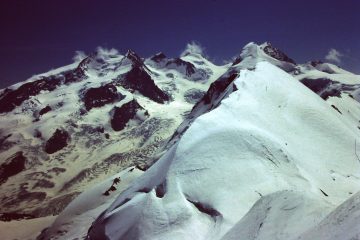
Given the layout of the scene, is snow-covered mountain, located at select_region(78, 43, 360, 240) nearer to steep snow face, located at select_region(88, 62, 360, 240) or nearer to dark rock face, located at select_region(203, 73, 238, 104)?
steep snow face, located at select_region(88, 62, 360, 240)

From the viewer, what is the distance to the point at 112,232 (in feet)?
118

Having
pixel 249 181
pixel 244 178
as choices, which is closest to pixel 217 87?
pixel 244 178

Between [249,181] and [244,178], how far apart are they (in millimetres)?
532

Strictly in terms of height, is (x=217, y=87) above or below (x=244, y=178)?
above

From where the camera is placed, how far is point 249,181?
1487 inches

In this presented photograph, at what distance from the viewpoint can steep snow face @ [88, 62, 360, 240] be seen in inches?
1006

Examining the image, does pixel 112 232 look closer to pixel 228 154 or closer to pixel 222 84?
pixel 228 154

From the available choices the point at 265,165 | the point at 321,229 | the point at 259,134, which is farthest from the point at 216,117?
the point at 321,229

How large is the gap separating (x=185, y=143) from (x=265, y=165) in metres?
8.24

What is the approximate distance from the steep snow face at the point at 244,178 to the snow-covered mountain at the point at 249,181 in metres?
0.08

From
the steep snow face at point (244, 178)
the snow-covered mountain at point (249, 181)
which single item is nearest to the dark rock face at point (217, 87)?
the snow-covered mountain at point (249, 181)

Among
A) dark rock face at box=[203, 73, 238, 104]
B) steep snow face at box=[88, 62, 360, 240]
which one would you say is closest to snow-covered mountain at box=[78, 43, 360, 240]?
steep snow face at box=[88, 62, 360, 240]

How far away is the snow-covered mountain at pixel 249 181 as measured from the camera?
933 inches

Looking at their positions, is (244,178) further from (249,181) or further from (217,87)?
(217,87)
